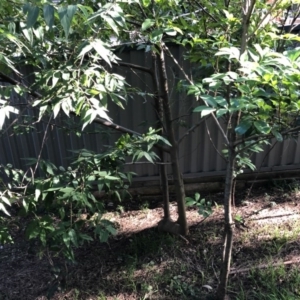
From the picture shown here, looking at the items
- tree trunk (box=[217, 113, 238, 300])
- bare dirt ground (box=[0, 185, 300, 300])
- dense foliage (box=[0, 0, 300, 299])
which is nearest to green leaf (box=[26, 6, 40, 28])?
dense foliage (box=[0, 0, 300, 299])

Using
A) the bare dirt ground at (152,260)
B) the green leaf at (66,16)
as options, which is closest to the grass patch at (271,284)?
the bare dirt ground at (152,260)

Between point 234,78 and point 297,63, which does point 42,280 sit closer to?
point 234,78

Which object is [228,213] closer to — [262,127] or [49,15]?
[262,127]

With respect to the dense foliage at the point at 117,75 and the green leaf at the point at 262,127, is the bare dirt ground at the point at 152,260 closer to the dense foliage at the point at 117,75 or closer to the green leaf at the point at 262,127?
the dense foliage at the point at 117,75

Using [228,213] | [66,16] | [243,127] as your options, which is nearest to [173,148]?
[228,213]

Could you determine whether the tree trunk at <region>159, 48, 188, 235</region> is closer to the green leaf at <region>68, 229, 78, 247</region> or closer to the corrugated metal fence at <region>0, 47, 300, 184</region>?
the corrugated metal fence at <region>0, 47, 300, 184</region>

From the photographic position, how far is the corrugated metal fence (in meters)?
3.66

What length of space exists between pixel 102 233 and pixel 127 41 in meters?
1.34

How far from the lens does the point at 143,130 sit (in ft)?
12.5

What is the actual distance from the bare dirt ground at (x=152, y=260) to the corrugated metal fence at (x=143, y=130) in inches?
24.3

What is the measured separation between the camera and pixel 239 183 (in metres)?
4.16

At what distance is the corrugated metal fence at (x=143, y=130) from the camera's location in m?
3.66

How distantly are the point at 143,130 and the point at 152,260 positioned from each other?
127 centimetres

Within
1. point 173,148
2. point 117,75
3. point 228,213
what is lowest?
point 228,213
